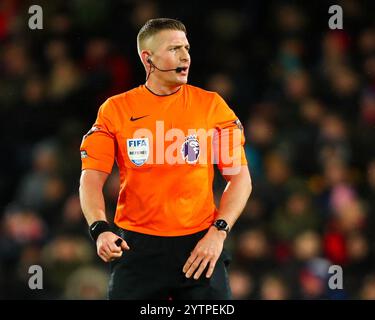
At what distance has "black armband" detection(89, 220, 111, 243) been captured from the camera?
4.64 m

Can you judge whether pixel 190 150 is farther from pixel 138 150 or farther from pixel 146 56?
pixel 146 56

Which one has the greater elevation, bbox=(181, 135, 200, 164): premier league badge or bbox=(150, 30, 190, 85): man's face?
bbox=(150, 30, 190, 85): man's face

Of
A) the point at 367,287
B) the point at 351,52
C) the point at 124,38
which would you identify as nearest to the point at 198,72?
the point at 124,38

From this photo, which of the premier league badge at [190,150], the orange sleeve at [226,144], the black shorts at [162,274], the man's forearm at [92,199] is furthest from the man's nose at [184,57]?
the black shorts at [162,274]

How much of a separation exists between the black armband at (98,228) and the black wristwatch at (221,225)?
0.53 metres

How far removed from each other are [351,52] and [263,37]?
3.12 ft

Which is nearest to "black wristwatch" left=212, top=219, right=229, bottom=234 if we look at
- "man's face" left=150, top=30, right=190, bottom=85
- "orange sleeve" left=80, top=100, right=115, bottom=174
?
"orange sleeve" left=80, top=100, right=115, bottom=174

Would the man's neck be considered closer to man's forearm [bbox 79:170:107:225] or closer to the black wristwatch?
man's forearm [bbox 79:170:107:225]

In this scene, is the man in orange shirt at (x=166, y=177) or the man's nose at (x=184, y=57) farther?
the man's nose at (x=184, y=57)

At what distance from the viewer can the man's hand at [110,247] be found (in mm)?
Result: 4484

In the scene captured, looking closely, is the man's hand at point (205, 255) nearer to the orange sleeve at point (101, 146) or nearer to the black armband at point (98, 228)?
the black armband at point (98, 228)

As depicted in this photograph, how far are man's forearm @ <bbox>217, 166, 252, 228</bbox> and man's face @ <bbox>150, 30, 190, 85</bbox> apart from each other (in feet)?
1.88

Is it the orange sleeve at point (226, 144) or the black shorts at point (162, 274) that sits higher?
the orange sleeve at point (226, 144)

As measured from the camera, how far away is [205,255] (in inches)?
182
